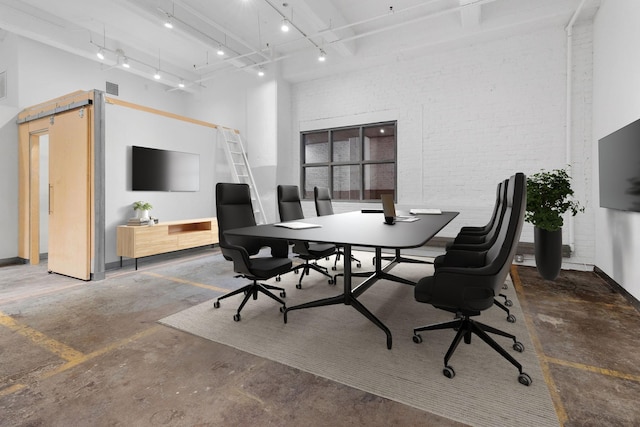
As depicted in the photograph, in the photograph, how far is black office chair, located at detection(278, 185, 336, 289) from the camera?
352cm

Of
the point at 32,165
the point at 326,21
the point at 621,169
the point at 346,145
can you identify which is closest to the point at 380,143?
the point at 346,145

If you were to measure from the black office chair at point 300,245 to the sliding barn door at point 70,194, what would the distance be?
2364 mm

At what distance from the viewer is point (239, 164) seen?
21.7 ft

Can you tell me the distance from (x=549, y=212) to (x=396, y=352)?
2916mm

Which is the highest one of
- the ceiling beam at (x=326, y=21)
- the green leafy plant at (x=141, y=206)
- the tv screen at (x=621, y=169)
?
the ceiling beam at (x=326, y=21)

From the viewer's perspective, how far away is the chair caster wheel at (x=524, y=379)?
174 centimetres

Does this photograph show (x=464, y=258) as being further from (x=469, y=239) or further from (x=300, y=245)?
(x=300, y=245)

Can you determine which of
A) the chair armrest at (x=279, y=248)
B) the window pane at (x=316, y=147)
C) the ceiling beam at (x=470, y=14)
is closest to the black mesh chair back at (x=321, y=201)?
the chair armrest at (x=279, y=248)

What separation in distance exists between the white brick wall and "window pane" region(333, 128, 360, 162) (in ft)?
1.09

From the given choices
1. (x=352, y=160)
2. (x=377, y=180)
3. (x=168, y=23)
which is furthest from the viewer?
(x=352, y=160)

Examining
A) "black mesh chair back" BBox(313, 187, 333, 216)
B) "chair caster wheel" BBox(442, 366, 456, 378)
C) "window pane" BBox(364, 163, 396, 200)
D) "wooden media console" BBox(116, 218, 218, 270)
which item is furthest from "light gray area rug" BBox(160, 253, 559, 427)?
"window pane" BBox(364, 163, 396, 200)

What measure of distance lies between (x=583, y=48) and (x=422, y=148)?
8.31 feet

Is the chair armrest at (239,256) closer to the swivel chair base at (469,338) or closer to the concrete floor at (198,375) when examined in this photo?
the concrete floor at (198,375)

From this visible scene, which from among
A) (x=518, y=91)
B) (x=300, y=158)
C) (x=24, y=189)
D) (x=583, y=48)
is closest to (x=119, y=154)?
(x=24, y=189)
